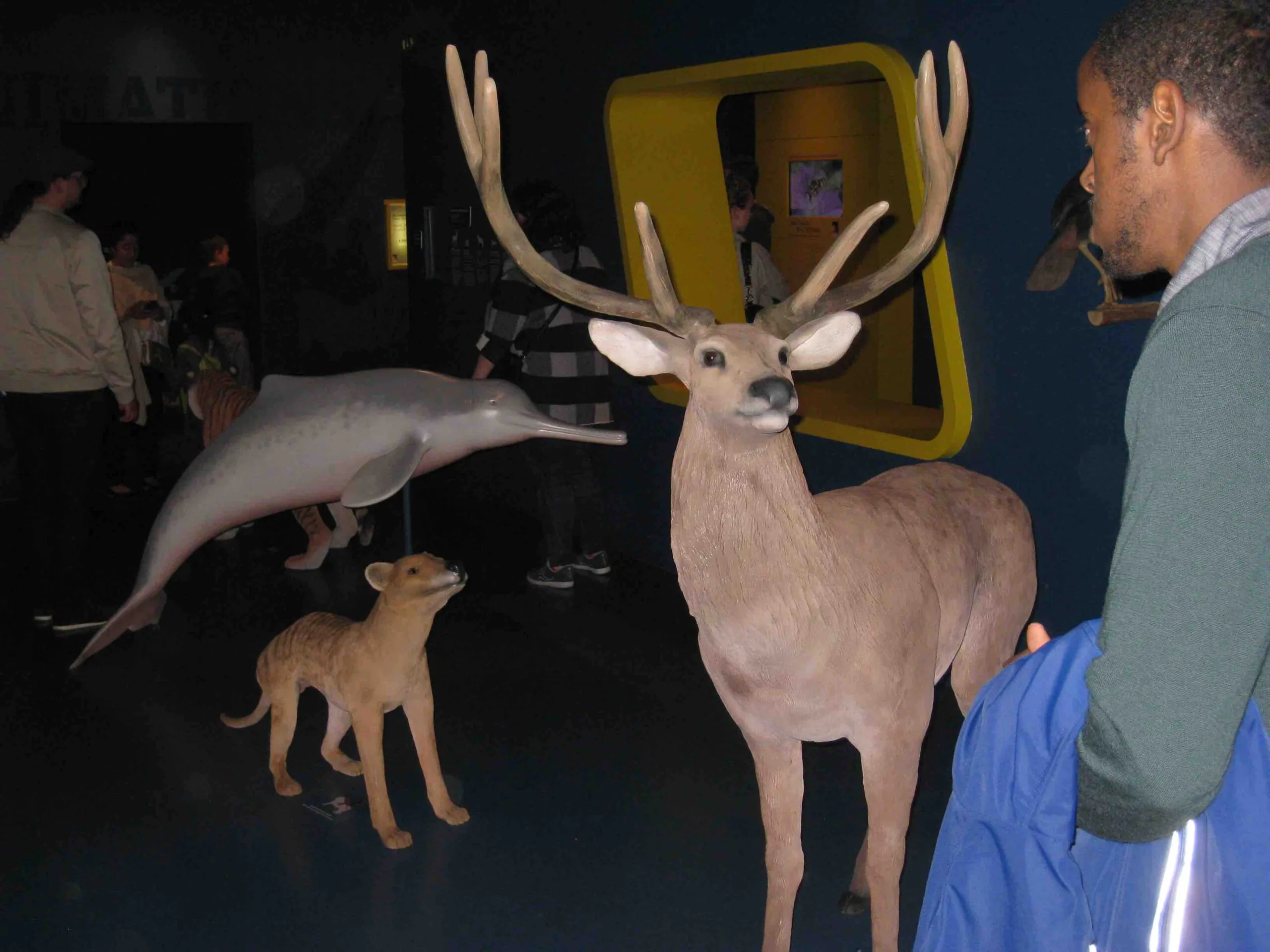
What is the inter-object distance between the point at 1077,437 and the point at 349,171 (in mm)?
5945

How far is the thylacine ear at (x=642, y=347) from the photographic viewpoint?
2.00 metres

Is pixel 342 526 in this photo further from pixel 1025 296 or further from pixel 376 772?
pixel 1025 296

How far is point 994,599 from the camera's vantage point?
2459 mm

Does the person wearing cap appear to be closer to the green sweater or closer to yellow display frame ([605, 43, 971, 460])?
yellow display frame ([605, 43, 971, 460])

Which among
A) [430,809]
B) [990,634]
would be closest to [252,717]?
[430,809]

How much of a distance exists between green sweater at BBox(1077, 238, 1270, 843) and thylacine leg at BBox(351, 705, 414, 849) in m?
2.32

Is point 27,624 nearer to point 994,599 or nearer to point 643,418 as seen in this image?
point 643,418

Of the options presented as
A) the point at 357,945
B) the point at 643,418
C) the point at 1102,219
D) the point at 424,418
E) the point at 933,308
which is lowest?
the point at 357,945

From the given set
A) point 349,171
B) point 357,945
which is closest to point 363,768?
point 357,945

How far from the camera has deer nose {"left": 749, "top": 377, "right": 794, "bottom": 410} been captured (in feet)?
5.92

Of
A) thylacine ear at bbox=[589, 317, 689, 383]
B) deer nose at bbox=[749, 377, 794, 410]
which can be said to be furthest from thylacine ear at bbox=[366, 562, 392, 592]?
deer nose at bbox=[749, 377, 794, 410]

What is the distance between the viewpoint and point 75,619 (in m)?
4.53

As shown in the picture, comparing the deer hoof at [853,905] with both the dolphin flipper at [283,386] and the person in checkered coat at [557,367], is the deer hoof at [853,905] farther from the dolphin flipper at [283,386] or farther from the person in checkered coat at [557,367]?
the person in checkered coat at [557,367]

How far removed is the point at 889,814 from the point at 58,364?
3.58 meters
